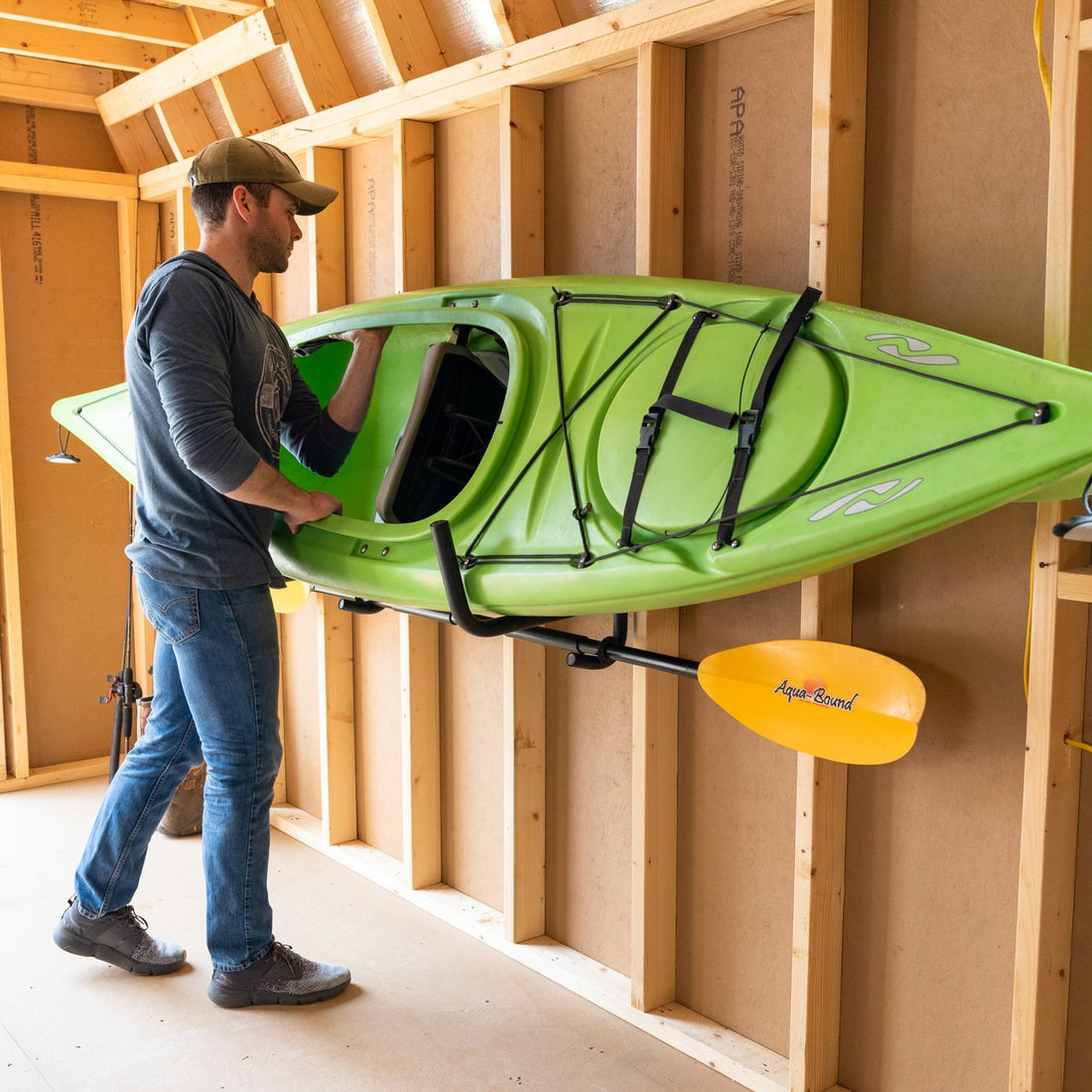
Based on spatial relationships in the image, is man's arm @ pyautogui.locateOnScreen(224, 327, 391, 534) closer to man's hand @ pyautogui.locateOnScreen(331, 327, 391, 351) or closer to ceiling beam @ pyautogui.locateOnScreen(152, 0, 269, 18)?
man's hand @ pyautogui.locateOnScreen(331, 327, 391, 351)

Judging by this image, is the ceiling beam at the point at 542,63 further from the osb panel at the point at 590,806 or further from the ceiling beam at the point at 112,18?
the osb panel at the point at 590,806

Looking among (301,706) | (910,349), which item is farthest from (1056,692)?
(301,706)

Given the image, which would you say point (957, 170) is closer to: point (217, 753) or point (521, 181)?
point (521, 181)

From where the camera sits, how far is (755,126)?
2232mm

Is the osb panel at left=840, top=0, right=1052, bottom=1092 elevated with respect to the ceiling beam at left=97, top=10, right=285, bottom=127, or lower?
lower

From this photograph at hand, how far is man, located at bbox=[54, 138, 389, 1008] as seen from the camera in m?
2.23

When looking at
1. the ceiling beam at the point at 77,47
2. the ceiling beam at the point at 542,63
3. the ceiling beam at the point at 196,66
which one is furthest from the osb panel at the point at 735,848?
the ceiling beam at the point at 77,47

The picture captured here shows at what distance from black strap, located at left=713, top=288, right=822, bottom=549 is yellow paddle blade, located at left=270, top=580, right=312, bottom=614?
176cm

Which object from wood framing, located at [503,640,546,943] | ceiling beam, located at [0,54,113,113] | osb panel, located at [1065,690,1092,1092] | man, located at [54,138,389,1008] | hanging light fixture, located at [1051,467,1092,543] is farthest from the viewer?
ceiling beam, located at [0,54,113,113]

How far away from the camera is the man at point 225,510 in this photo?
2229mm

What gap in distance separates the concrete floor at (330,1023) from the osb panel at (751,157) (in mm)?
1625

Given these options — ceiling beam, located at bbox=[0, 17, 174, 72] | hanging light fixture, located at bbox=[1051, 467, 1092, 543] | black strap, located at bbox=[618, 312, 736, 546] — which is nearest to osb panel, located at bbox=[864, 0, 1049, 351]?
black strap, located at bbox=[618, 312, 736, 546]

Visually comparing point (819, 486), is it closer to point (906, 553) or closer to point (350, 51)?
point (906, 553)

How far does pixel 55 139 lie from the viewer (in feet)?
13.7
